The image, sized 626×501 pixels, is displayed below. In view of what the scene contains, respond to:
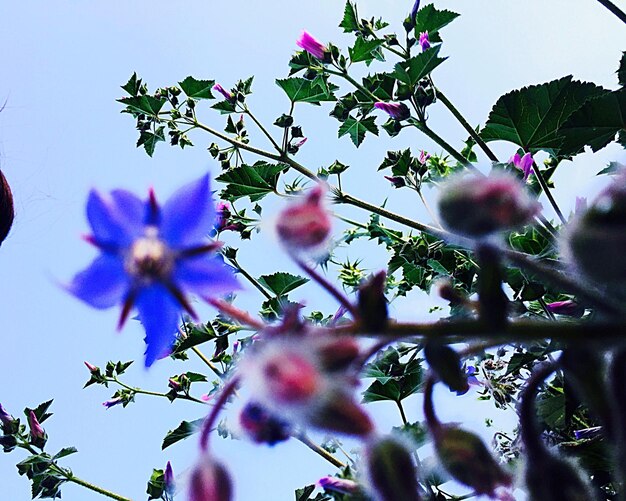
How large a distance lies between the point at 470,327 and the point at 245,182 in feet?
2.89

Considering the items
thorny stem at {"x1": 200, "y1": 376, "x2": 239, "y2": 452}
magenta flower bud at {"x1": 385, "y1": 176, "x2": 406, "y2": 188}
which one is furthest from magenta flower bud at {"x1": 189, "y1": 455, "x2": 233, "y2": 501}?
magenta flower bud at {"x1": 385, "y1": 176, "x2": 406, "y2": 188}

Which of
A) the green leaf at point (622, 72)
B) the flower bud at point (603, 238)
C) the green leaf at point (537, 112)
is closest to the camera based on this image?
the flower bud at point (603, 238)

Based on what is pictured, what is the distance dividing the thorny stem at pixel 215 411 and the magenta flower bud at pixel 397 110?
755 mm

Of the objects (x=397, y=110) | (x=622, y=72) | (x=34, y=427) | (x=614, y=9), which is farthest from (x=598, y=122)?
(x=34, y=427)

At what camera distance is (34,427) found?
1.04 m

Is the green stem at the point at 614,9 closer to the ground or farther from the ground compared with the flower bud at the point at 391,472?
farther from the ground

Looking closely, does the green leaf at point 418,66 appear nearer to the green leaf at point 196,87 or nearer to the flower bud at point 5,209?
the green leaf at point 196,87

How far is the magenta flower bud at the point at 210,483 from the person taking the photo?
221 millimetres

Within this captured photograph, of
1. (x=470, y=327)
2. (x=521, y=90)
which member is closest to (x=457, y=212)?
(x=470, y=327)

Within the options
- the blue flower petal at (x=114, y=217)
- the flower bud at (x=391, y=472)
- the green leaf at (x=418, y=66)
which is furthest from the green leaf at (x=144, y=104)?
the flower bud at (x=391, y=472)

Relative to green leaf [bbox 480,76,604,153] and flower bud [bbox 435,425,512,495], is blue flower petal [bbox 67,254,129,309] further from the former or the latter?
green leaf [bbox 480,76,604,153]

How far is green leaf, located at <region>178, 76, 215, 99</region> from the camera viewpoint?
3.68 ft

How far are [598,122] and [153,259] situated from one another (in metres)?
0.59

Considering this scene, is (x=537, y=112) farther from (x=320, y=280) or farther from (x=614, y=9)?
(x=320, y=280)
